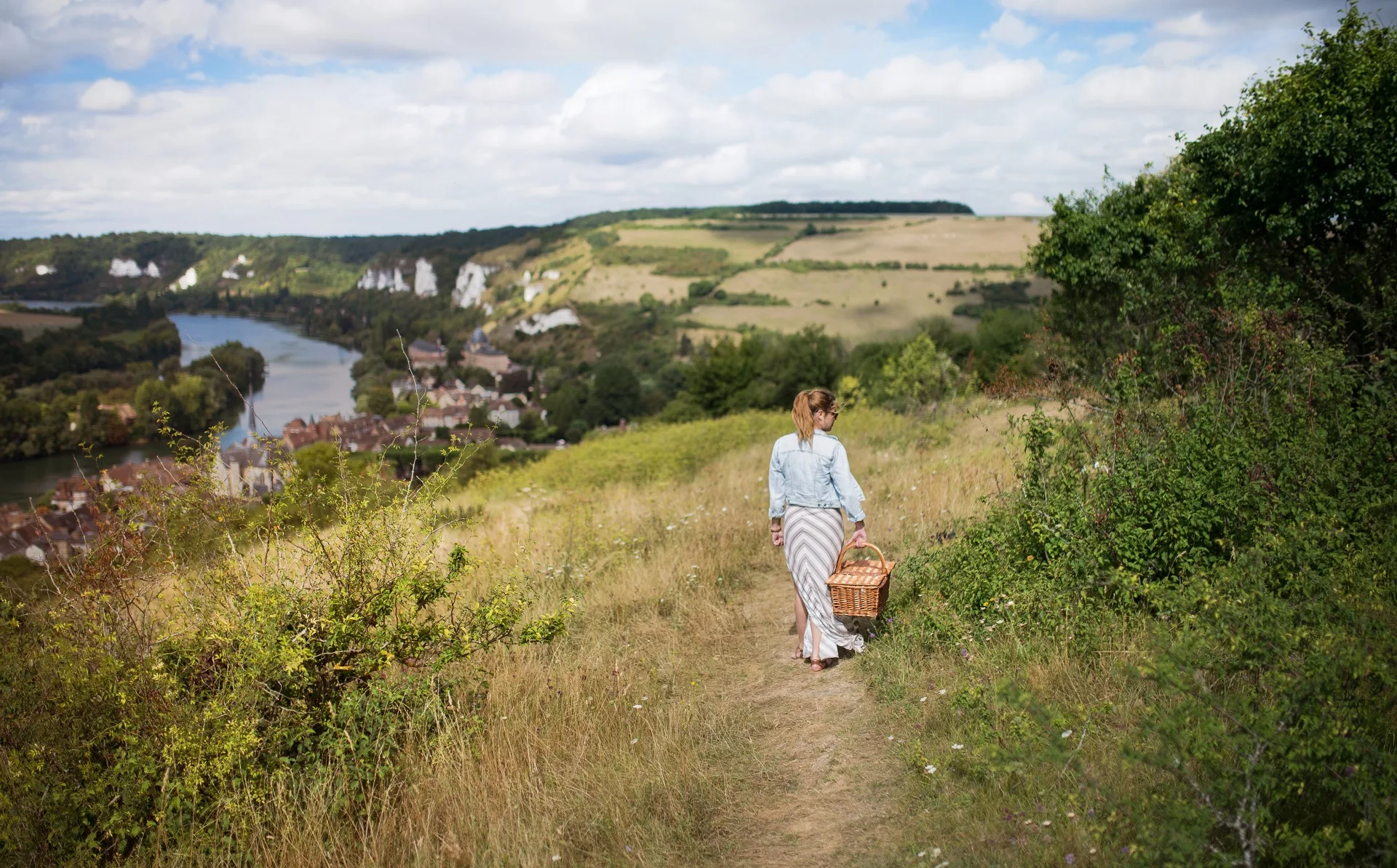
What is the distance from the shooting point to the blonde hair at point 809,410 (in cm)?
593

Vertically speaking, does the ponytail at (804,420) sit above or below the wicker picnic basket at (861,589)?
above

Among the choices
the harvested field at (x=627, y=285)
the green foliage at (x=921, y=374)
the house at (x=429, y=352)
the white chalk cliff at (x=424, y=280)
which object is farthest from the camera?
the white chalk cliff at (x=424, y=280)

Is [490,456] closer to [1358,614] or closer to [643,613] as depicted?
[643,613]

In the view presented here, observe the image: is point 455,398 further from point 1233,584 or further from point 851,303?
point 1233,584

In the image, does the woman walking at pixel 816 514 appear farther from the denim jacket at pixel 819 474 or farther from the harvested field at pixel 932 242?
the harvested field at pixel 932 242

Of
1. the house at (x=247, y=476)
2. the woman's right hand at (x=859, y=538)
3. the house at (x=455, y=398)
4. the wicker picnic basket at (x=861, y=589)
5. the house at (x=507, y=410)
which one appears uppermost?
the house at (x=247, y=476)

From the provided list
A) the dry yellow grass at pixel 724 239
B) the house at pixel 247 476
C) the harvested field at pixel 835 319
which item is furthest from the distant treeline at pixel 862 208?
the house at pixel 247 476

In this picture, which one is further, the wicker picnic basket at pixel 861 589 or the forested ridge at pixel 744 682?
the wicker picnic basket at pixel 861 589

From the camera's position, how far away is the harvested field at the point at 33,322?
217 feet

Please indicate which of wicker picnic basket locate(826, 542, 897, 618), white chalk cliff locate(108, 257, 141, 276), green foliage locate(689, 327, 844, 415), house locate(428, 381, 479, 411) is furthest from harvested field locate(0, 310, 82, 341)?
wicker picnic basket locate(826, 542, 897, 618)

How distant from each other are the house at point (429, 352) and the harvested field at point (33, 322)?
106 feet

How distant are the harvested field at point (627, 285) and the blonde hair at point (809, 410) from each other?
111 meters

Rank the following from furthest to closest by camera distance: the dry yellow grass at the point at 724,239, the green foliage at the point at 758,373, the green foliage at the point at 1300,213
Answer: the dry yellow grass at the point at 724,239 → the green foliage at the point at 758,373 → the green foliage at the point at 1300,213

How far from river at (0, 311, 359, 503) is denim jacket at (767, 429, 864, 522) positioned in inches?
129
